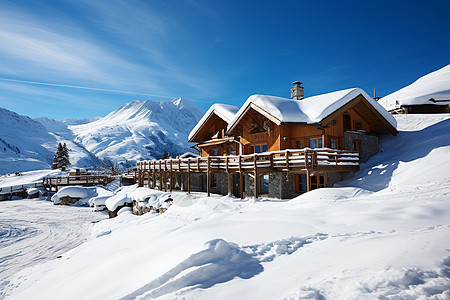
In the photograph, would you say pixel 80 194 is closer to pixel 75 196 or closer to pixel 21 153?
pixel 75 196

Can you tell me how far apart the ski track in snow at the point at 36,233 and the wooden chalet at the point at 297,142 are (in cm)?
919

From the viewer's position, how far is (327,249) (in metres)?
5.62

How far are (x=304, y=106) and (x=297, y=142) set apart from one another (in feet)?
8.92

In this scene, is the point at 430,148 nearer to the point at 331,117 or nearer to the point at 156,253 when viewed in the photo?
the point at 331,117

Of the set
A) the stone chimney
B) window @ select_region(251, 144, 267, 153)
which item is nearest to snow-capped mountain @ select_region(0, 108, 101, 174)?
window @ select_region(251, 144, 267, 153)

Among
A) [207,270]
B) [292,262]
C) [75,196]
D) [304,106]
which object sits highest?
[304,106]

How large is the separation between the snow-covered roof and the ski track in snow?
15.1m

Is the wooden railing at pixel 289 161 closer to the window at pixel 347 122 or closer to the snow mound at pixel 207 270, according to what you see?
the window at pixel 347 122

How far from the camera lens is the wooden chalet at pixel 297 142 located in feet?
52.1

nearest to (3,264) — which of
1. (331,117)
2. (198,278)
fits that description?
(198,278)

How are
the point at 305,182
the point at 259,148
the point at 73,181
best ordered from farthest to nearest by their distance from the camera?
the point at 73,181 < the point at 259,148 < the point at 305,182

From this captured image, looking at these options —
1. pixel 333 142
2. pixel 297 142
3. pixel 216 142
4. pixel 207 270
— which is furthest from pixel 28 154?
pixel 207 270

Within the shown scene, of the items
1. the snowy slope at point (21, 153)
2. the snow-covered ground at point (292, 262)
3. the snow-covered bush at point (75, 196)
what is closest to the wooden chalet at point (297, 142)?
the snow-covered ground at point (292, 262)

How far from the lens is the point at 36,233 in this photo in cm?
1958
